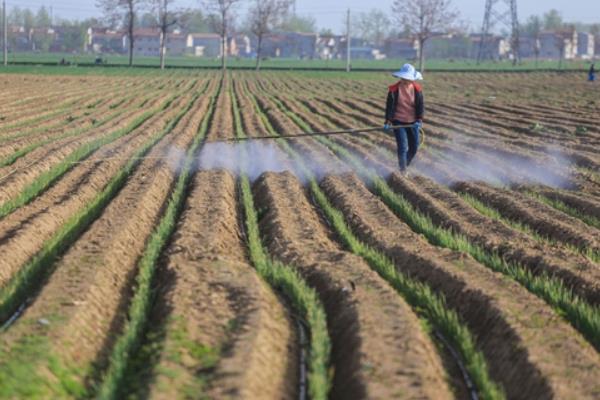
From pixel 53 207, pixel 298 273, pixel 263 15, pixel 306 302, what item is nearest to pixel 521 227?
pixel 298 273

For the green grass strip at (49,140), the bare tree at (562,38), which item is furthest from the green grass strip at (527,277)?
the bare tree at (562,38)

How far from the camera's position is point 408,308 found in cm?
681

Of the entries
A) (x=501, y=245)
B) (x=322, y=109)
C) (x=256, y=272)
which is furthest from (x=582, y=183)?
(x=322, y=109)

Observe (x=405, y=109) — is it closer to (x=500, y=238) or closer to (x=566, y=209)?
(x=566, y=209)

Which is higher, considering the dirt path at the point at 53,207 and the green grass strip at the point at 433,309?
the green grass strip at the point at 433,309

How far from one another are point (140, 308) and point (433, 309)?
1998mm

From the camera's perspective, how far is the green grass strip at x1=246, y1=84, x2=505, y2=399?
5570 mm

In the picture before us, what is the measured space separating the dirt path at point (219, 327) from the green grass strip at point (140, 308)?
12cm

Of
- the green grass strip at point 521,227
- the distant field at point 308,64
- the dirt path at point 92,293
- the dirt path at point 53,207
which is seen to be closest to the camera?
the dirt path at point 92,293

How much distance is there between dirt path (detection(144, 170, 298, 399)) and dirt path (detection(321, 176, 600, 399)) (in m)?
1.22

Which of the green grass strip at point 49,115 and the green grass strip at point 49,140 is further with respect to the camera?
the green grass strip at point 49,115

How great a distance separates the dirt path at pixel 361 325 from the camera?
17.4ft

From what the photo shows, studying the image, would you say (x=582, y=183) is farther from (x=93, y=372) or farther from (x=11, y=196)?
(x=93, y=372)

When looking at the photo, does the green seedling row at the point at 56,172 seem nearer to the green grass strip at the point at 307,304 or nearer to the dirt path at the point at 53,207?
the dirt path at the point at 53,207
